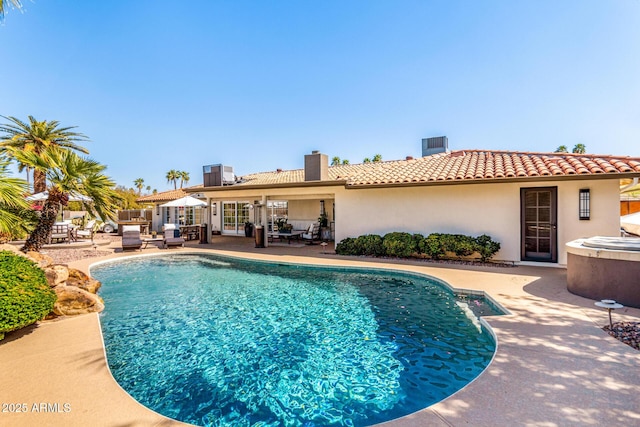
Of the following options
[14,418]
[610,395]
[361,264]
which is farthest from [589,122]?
[14,418]

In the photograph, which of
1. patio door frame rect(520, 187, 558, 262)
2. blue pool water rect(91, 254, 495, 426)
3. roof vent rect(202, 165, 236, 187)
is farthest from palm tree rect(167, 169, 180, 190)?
patio door frame rect(520, 187, 558, 262)

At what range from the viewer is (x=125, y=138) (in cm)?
2136

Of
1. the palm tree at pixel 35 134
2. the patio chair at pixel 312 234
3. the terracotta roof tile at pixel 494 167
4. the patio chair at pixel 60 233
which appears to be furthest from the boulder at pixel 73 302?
the palm tree at pixel 35 134

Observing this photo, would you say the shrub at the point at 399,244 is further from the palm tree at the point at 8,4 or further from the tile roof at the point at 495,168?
the palm tree at the point at 8,4

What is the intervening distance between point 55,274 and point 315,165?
11356 mm

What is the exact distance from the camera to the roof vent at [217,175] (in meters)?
19.1

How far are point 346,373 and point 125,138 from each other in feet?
75.6

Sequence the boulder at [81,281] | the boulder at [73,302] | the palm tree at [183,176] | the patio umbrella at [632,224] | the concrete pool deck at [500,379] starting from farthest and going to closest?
the palm tree at [183,176], the patio umbrella at [632,224], the boulder at [81,281], the boulder at [73,302], the concrete pool deck at [500,379]

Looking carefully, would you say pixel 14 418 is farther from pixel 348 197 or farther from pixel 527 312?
pixel 348 197

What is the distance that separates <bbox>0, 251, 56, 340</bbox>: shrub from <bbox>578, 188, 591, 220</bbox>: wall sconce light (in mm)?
14526

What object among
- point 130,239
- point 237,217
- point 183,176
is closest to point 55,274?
point 130,239

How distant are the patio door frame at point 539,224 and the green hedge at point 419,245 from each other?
1.11 metres

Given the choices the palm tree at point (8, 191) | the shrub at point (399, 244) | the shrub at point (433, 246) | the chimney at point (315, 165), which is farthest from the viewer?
the chimney at point (315, 165)

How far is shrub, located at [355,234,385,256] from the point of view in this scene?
44.1 feet
